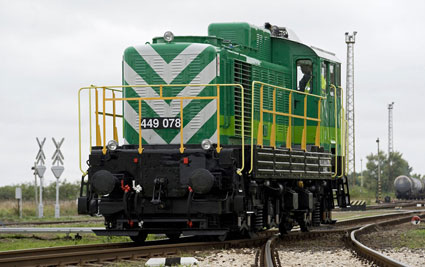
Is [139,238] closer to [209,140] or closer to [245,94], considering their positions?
[209,140]

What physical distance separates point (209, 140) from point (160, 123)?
3.40 ft

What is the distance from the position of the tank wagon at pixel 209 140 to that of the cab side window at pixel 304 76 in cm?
2

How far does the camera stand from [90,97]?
1339 cm

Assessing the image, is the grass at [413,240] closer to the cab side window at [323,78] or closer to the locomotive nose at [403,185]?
the cab side window at [323,78]

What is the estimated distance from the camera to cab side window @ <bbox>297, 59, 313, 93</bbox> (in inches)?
628

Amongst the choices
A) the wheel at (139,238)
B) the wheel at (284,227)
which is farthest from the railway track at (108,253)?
the wheel at (284,227)

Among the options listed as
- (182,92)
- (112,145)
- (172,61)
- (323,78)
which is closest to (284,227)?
(323,78)

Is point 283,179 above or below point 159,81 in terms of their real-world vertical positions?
below

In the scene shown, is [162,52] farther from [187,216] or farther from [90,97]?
[187,216]

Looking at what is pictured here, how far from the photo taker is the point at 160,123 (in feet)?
43.8

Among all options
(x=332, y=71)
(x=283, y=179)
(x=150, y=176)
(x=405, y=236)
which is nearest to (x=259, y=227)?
(x=283, y=179)

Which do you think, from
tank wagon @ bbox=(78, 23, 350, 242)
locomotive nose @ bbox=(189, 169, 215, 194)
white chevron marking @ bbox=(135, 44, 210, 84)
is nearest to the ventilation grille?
tank wagon @ bbox=(78, 23, 350, 242)

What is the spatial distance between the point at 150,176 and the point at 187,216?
2.95 feet

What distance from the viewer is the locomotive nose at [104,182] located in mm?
12641
